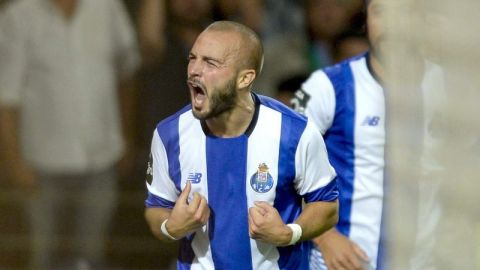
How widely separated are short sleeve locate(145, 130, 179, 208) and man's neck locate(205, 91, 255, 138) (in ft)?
0.69

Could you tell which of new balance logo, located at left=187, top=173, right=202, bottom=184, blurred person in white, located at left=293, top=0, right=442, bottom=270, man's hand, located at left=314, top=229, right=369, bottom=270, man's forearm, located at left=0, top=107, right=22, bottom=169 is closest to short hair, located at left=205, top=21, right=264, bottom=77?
new balance logo, located at left=187, top=173, right=202, bottom=184

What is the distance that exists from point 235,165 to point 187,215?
0.30 meters

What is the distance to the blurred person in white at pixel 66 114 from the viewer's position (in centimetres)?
808

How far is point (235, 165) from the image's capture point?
5.28m

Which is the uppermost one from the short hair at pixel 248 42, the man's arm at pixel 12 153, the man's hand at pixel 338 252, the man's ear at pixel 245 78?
the short hair at pixel 248 42

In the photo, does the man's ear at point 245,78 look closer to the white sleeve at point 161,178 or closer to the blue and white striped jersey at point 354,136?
the white sleeve at point 161,178

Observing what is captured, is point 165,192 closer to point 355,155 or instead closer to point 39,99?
point 355,155

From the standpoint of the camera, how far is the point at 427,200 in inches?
157

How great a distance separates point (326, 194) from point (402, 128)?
4.52 ft

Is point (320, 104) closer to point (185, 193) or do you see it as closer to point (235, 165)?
point (235, 165)

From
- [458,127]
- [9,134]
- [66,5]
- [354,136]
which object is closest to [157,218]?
[354,136]

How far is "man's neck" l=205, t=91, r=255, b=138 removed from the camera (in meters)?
5.28

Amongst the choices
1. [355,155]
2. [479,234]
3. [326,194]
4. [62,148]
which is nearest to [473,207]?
[479,234]

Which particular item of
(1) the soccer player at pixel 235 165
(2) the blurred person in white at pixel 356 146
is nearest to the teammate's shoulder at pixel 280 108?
(1) the soccer player at pixel 235 165
